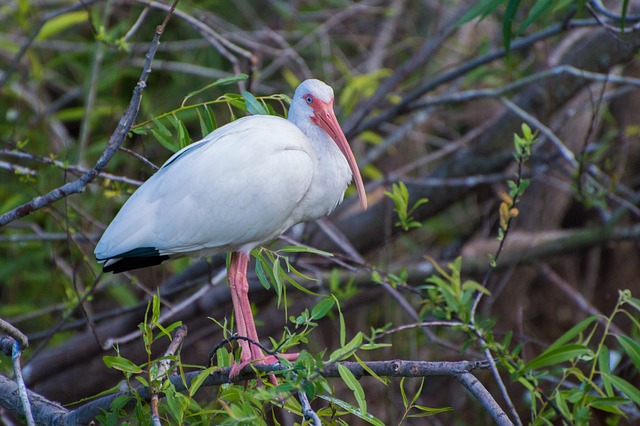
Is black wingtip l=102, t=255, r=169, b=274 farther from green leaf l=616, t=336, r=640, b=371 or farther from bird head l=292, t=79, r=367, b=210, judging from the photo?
green leaf l=616, t=336, r=640, b=371

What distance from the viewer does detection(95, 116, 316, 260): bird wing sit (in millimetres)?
2926

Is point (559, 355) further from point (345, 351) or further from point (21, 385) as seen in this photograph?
point (21, 385)

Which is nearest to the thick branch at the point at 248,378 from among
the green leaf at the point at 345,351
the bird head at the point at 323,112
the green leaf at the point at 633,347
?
the green leaf at the point at 345,351

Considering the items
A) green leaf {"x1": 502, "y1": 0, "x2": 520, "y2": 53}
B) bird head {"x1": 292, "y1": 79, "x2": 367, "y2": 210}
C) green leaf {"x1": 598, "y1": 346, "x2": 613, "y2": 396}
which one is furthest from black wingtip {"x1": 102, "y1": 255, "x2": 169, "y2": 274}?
green leaf {"x1": 502, "y1": 0, "x2": 520, "y2": 53}

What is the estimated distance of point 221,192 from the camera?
2.97m

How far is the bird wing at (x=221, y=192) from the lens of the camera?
293 cm

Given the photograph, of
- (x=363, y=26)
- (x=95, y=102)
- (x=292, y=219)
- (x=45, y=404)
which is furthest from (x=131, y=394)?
(x=363, y=26)

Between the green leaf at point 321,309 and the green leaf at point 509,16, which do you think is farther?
the green leaf at point 509,16

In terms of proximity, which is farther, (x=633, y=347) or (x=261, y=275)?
(x=261, y=275)

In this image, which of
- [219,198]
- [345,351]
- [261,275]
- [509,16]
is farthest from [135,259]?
[509,16]

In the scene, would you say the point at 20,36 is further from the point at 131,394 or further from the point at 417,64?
the point at 131,394

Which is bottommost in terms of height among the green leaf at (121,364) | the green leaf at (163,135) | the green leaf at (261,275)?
the green leaf at (121,364)

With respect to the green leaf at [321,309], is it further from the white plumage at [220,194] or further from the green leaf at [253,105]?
the green leaf at [253,105]

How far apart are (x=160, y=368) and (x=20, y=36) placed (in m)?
3.78
